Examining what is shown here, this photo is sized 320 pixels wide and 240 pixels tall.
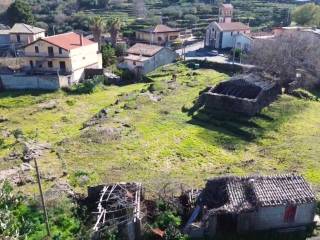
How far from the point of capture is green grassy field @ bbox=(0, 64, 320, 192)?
27.3 meters

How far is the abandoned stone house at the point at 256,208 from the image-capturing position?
1948 cm

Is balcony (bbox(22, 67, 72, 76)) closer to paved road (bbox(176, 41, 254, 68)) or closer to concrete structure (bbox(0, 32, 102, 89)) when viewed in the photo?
concrete structure (bbox(0, 32, 102, 89))

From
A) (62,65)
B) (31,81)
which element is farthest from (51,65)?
(31,81)

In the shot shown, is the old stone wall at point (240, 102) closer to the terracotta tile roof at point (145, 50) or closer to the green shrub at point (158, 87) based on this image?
the green shrub at point (158, 87)

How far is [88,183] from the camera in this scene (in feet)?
82.6

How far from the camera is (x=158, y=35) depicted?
68.8 metres

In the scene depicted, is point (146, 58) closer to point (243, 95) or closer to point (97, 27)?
point (97, 27)

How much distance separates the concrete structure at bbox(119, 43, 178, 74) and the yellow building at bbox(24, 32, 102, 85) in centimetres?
651

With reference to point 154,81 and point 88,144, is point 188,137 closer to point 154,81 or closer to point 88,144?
point 88,144

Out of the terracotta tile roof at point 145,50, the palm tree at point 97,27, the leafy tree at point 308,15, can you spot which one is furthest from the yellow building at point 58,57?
the leafy tree at point 308,15

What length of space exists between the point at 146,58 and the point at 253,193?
120ft

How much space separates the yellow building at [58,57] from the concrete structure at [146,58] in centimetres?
651

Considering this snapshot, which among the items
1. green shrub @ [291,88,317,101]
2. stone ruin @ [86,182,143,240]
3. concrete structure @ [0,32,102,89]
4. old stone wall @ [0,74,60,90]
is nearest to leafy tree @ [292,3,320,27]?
green shrub @ [291,88,317,101]

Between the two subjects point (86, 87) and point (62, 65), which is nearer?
point (86, 87)
